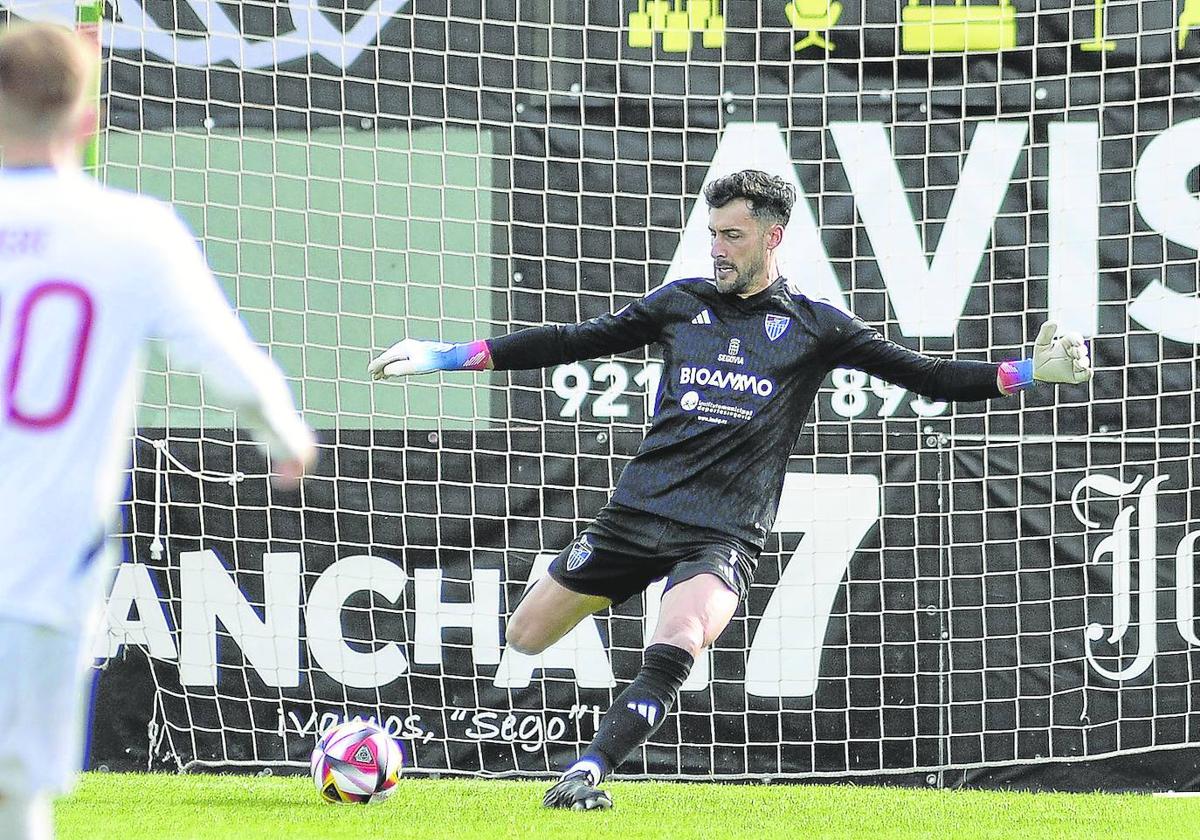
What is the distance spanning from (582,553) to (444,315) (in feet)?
6.00

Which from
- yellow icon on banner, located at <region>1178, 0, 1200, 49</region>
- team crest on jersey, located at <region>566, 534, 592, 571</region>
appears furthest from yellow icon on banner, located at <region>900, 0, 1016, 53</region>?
team crest on jersey, located at <region>566, 534, 592, 571</region>

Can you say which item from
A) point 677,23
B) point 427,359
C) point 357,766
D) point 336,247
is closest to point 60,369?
point 427,359

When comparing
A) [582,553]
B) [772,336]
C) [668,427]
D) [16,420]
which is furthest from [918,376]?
[16,420]

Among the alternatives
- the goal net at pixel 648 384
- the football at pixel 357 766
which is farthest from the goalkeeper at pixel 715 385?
the goal net at pixel 648 384

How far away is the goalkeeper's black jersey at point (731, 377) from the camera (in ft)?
17.2

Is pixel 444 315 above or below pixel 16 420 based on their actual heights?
above

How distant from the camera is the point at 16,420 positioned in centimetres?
238

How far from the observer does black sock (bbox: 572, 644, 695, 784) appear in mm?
4934

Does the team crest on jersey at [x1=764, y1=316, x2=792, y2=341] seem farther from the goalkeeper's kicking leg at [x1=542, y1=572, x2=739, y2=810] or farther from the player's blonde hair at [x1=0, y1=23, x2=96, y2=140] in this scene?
the player's blonde hair at [x1=0, y1=23, x2=96, y2=140]

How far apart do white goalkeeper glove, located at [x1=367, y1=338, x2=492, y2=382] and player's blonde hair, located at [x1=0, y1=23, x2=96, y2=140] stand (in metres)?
2.65

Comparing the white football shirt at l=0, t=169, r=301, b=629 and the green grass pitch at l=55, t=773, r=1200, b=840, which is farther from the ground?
the white football shirt at l=0, t=169, r=301, b=629

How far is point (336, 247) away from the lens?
6.85 metres

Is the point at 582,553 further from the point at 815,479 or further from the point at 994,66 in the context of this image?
the point at 994,66

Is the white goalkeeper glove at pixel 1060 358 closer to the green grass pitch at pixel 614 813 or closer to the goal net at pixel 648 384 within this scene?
the green grass pitch at pixel 614 813
